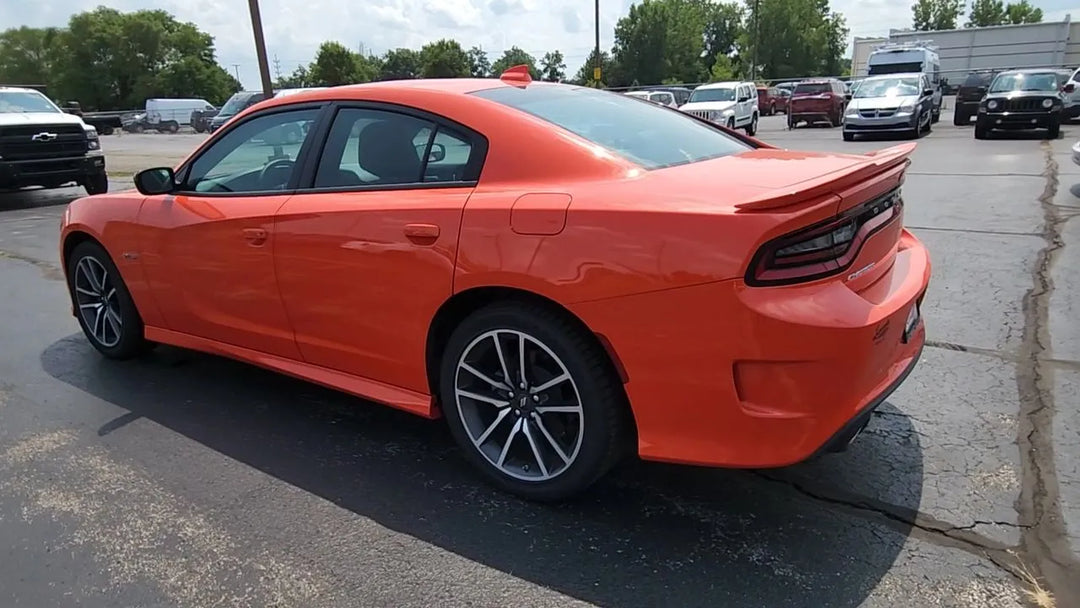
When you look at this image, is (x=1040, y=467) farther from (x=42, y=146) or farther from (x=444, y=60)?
(x=444, y=60)

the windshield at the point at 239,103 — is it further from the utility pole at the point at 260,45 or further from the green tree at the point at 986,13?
the green tree at the point at 986,13

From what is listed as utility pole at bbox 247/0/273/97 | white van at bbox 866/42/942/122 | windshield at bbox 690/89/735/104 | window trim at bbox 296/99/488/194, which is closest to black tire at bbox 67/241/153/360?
window trim at bbox 296/99/488/194

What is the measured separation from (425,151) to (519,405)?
1109 mm

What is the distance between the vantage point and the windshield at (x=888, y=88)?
1889 centimetres

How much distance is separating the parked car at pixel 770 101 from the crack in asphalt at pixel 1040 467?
121 feet

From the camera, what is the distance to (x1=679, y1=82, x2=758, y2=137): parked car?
73.2ft

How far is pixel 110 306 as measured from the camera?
469 cm

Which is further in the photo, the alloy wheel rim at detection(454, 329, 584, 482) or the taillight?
the alloy wheel rim at detection(454, 329, 584, 482)

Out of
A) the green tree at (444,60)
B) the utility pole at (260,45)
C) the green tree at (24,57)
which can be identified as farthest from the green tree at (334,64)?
the utility pole at (260,45)

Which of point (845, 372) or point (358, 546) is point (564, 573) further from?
point (845, 372)

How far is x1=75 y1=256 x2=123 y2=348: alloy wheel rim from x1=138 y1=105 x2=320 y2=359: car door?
2.00ft

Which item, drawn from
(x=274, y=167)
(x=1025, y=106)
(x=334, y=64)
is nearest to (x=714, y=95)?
(x=1025, y=106)

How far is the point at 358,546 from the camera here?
108 inches

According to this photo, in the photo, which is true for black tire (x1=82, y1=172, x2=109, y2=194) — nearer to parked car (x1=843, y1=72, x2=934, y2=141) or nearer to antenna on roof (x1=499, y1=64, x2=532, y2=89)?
antenna on roof (x1=499, y1=64, x2=532, y2=89)
